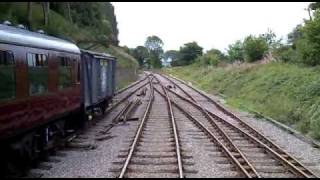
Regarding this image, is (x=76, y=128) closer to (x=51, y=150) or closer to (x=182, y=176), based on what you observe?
(x=51, y=150)

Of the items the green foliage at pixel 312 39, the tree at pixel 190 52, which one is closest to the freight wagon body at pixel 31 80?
the green foliage at pixel 312 39

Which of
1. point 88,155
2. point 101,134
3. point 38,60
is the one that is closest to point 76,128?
point 101,134

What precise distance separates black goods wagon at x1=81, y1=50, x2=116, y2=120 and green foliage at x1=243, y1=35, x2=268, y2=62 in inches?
950

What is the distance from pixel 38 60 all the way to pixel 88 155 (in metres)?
2.81

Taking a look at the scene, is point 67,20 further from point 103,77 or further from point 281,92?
point 103,77

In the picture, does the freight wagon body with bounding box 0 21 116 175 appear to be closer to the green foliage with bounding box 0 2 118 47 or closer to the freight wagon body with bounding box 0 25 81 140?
the freight wagon body with bounding box 0 25 81 140

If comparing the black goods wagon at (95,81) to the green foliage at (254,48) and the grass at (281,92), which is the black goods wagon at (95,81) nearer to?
the grass at (281,92)

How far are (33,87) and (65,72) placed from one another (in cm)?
339

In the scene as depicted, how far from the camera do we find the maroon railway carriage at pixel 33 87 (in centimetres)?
1053

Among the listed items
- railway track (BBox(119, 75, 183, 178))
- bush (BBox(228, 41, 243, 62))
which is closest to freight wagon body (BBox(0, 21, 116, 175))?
railway track (BBox(119, 75, 183, 178))

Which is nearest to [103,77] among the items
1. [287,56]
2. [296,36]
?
[287,56]

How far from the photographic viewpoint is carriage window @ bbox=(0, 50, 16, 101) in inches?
403

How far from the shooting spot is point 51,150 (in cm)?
1423

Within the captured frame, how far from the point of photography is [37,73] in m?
12.5
